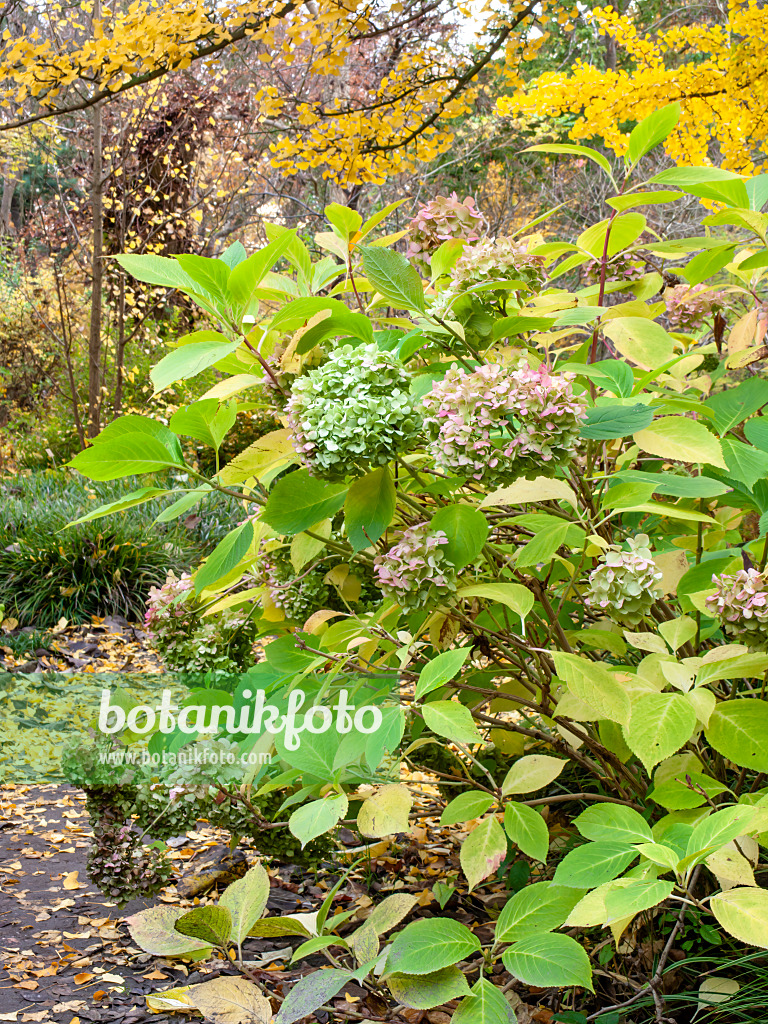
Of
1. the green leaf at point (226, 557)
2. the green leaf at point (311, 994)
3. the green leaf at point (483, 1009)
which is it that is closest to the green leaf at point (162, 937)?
the green leaf at point (311, 994)

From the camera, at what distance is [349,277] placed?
1.23 metres

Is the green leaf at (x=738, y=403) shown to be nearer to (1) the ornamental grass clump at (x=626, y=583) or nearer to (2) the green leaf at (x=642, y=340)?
(2) the green leaf at (x=642, y=340)

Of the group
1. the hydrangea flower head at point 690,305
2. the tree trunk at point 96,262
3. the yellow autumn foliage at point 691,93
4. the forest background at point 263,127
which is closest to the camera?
the hydrangea flower head at point 690,305

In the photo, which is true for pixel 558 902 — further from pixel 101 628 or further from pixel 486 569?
pixel 101 628

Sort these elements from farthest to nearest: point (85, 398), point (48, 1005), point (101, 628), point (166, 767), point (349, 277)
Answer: point (85, 398) < point (101, 628) < point (166, 767) < point (48, 1005) < point (349, 277)

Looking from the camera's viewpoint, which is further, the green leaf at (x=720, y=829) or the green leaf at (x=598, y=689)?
the green leaf at (x=598, y=689)

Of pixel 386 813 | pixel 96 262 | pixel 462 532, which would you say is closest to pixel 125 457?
pixel 462 532

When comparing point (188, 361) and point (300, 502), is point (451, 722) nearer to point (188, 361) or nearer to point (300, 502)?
point (300, 502)

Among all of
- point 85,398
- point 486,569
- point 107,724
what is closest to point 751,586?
point 486,569

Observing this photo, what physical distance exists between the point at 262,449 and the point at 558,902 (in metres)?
0.66

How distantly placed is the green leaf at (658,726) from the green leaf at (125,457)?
0.59 meters

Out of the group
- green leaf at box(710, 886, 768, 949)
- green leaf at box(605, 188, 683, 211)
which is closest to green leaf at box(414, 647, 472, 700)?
green leaf at box(710, 886, 768, 949)

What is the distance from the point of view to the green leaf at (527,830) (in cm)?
102

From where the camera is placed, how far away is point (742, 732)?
2.96 feet
